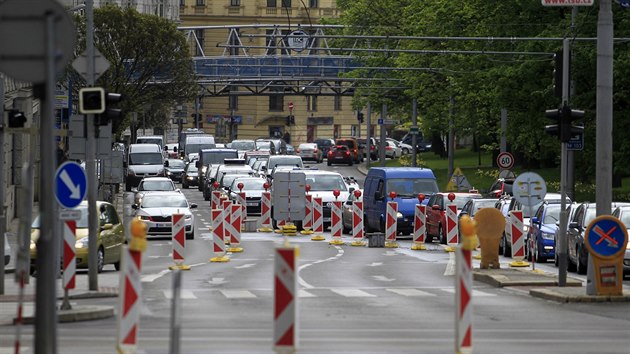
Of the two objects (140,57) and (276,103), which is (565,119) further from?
(276,103)

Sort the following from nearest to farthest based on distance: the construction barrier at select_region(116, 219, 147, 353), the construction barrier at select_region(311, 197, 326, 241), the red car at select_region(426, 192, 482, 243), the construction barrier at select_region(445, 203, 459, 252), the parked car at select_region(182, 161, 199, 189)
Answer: the construction barrier at select_region(116, 219, 147, 353) < the construction barrier at select_region(445, 203, 459, 252) < the red car at select_region(426, 192, 482, 243) < the construction barrier at select_region(311, 197, 326, 241) < the parked car at select_region(182, 161, 199, 189)

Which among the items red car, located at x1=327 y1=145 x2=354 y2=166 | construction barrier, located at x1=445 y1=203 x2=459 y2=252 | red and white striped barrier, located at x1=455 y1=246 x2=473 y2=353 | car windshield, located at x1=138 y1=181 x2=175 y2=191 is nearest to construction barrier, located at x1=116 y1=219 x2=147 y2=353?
red and white striped barrier, located at x1=455 y1=246 x2=473 y2=353

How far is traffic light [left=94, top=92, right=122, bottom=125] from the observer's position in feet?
81.4

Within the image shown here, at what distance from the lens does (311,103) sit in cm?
14638

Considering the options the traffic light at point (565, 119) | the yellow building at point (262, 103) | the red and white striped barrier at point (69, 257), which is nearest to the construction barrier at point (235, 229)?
the traffic light at point (565, 119)

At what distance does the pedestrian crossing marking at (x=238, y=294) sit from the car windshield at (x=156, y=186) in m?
34.2

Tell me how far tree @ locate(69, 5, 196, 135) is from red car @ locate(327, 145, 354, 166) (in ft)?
120

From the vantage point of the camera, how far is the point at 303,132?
5787 inches

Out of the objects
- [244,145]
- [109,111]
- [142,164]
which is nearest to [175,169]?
[142,164]

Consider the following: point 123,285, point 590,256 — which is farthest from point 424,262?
point 123,285

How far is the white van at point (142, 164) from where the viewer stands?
7888 centimetres

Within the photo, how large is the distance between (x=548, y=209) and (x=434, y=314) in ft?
57.0

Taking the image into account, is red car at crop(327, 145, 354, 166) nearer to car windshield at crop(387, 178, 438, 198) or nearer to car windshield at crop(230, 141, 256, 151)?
car windshield at crop(230, 141, 256, 151)

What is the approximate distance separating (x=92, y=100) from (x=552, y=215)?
17.1m
